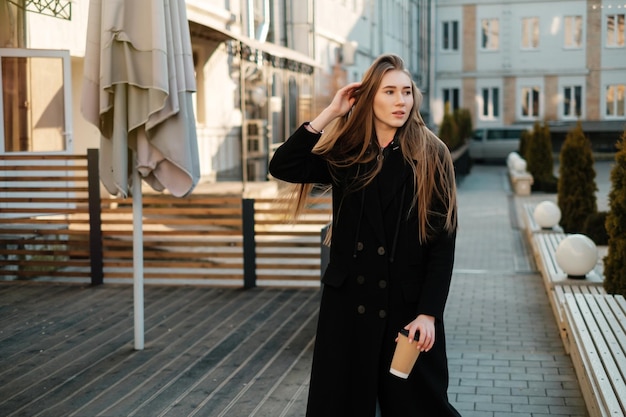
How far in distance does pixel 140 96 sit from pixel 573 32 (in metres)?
34.7

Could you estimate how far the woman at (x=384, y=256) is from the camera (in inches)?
133

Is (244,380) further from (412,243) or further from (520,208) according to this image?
(520,208)

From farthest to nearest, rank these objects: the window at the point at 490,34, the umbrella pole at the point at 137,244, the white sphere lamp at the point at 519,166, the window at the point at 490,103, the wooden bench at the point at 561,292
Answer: the window at the point at 490,103, the window at the point at 490,34, the white sphere lamp at the point at 519,166, the wooden bench at the point at 561,292, the umbrella pole at the point at 137,244

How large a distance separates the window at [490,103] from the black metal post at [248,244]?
37.9m

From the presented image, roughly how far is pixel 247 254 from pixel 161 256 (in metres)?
0.88

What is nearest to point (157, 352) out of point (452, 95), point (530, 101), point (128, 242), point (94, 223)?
point (128, 242)

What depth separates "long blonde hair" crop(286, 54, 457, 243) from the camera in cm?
341

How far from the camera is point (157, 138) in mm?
6641

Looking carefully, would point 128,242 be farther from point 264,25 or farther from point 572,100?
point 572,100

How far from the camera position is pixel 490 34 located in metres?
45.2

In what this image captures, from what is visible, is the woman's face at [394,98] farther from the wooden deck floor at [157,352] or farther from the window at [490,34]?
the window at [490,34]

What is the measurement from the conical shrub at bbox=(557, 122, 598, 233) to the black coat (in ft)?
37.4

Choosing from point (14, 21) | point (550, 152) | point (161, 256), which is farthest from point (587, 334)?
point (550, 152)

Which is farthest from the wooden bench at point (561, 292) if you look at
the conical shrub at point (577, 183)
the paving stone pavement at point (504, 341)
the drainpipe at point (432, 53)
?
the drainpipe at point (432, 53)
